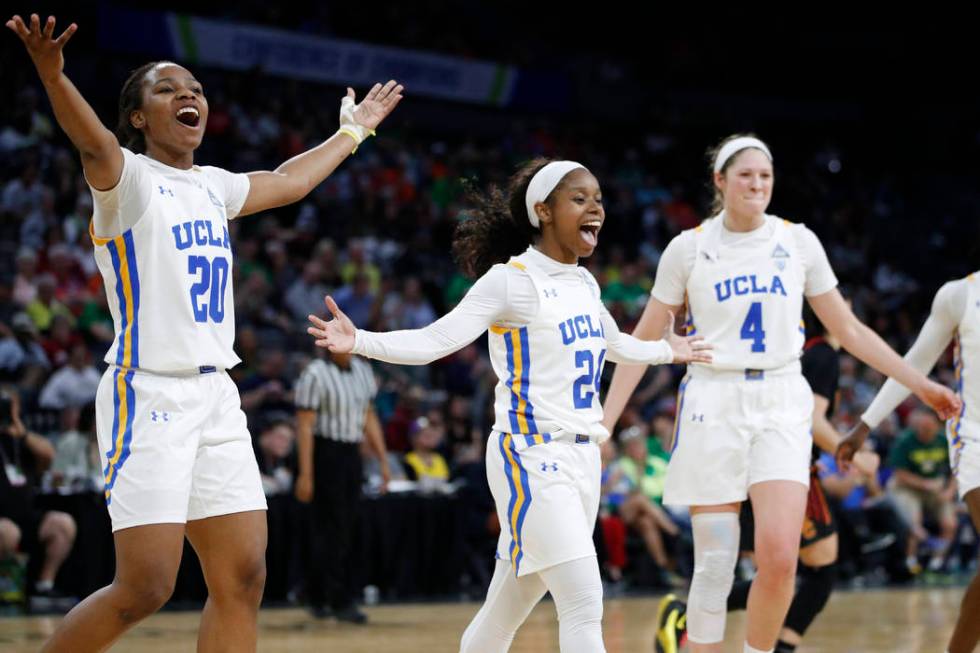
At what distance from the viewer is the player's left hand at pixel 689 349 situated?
5.41 metres

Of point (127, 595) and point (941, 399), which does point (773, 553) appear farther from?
point (127, 595)

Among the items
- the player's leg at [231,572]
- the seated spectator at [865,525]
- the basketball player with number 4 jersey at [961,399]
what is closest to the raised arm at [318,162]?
the player's leg at [231,572]

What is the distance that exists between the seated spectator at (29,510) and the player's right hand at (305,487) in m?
1.64

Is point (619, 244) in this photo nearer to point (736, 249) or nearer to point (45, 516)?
point (45, 516)

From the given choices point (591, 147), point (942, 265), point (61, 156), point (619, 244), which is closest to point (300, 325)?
point (61, 156)


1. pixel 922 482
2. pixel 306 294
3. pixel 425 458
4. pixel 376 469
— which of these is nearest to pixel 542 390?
pixel 425 458

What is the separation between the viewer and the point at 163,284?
14.0 ft

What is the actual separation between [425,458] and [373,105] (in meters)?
6.82

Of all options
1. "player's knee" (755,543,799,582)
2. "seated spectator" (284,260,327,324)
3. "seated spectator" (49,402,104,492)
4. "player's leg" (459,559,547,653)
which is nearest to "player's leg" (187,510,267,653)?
"player's leg" (459,559,547,653)

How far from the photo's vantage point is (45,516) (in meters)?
9.64

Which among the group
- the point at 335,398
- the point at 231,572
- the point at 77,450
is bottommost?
the point at 231,572

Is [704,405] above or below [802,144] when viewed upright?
below

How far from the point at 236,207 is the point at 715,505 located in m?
2.40

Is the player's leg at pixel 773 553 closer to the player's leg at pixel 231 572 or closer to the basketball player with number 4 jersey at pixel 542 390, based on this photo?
the basketball player with number 4 jersey at pixel 542 390
